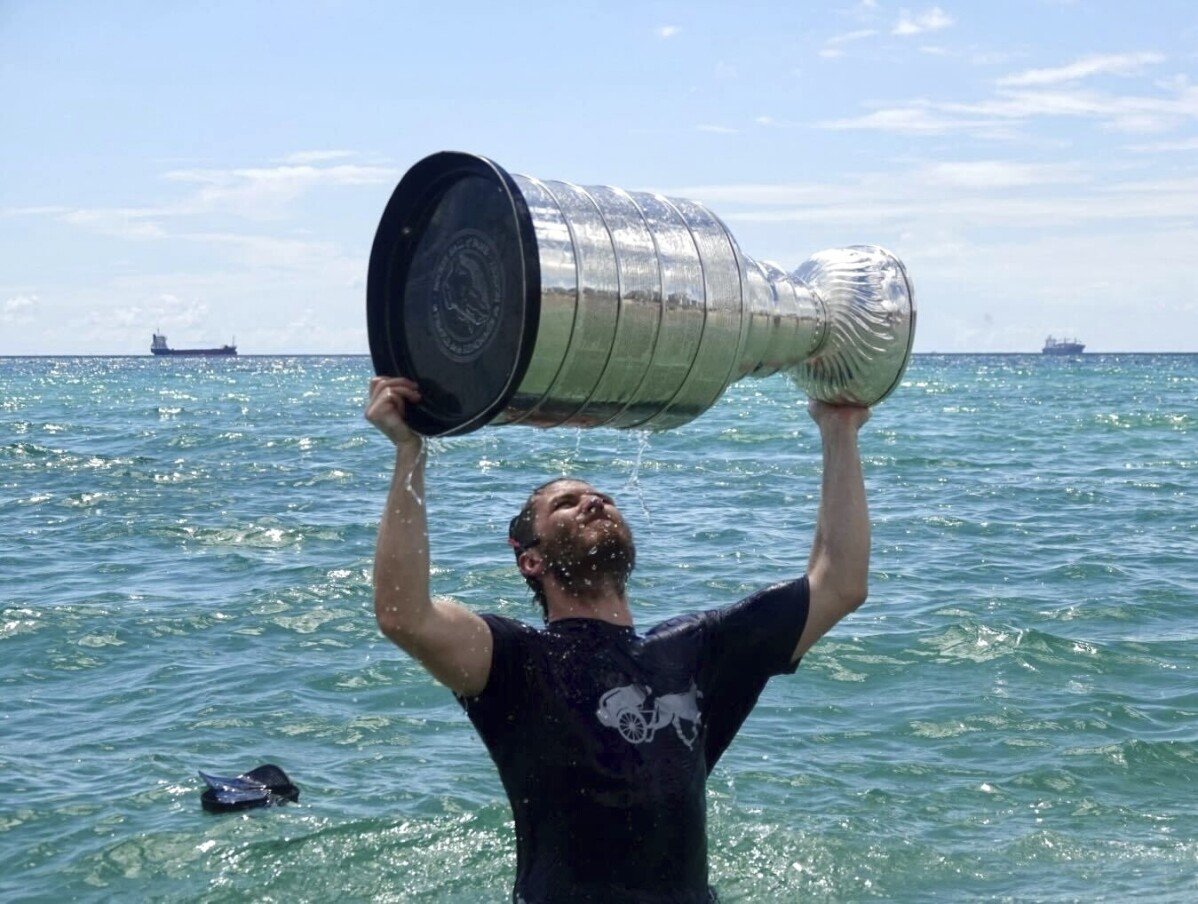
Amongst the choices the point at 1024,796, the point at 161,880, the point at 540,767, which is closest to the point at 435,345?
the point at 540,767

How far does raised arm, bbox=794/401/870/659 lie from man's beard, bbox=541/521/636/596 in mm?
486

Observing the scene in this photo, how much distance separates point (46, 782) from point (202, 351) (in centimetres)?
15830

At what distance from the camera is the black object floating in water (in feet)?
22.6

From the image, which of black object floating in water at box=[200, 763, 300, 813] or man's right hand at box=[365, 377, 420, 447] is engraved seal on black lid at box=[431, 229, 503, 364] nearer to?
man's right hand at box=[365, 377, 420, 447]

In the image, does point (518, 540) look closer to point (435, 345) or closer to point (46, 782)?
point (435, 345)

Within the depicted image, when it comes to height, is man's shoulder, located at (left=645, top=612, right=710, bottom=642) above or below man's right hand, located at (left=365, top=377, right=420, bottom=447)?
below

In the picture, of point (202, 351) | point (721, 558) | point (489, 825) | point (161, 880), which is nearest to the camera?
point (161, 880)

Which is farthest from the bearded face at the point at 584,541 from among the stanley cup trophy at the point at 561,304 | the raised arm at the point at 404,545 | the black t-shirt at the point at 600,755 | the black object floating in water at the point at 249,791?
the black object floating in water at the point at 249,791

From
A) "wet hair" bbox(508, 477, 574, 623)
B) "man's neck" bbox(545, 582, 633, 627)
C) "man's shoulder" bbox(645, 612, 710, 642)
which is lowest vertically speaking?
"man's shoulder" bbox(645, 612, 710, 642)

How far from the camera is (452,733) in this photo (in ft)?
26.6

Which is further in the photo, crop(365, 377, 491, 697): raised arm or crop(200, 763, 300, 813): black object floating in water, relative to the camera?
crop(200, 763, 300, 813): black object floating in water

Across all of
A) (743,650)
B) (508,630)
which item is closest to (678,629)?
(743,650)

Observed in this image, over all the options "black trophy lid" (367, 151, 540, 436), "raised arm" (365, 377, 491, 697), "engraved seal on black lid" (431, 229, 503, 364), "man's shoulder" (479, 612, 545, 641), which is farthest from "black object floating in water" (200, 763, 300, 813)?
"engraved seal on black lid" (431, 229, 503, 364)

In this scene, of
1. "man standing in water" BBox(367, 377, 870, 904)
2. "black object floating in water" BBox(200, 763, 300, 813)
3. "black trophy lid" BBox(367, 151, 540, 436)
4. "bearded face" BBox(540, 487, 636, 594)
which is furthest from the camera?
"black object floating in water" BBox(200, 763, 300, 813)
